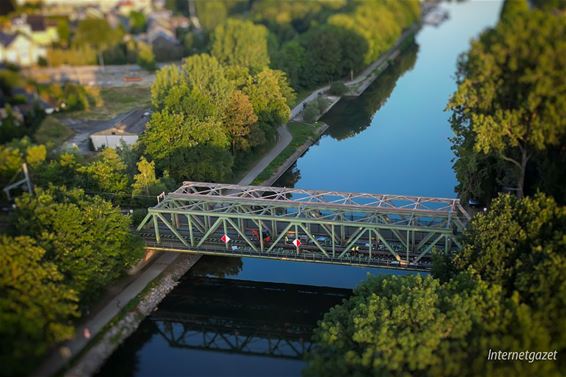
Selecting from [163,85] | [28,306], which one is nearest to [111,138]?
[163,85]

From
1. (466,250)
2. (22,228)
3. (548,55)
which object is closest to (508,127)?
(548,55)

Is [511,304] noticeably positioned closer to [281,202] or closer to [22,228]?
[281,202]

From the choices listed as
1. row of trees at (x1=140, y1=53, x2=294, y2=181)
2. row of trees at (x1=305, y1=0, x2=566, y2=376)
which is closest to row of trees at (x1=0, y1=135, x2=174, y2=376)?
row of trees at (x1=140, y1=53, x2=294, y2=181)

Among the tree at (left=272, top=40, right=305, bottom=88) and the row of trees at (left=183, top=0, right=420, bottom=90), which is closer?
the tree at (left=272, top=40, right=305, bottom=88)

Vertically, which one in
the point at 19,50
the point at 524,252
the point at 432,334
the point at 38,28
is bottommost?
the point at 432,334

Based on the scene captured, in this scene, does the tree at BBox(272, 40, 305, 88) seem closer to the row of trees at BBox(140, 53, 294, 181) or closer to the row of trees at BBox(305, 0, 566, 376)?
the row of trees at BBox(140, 53, 294, 181)

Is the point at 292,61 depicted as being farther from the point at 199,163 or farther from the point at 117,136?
the point at 199,163
